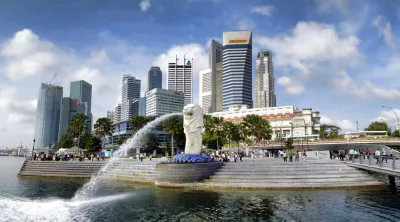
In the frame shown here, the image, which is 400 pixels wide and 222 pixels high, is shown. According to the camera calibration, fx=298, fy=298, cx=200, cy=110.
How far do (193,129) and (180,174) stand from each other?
7.44 meters

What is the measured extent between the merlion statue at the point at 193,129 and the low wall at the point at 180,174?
472 cm

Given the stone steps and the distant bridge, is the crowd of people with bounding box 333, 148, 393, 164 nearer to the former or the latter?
the stone steps

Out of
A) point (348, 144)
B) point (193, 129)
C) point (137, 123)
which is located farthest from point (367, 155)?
point (348, 144)

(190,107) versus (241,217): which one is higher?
(190,107)

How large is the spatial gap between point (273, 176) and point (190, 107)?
13.6 metres

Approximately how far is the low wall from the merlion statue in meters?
4.72

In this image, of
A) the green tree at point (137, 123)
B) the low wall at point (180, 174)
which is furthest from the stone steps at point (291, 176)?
the green tree at point (137, 123)

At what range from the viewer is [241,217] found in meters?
19.5

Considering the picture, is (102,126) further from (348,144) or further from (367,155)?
(348,144)

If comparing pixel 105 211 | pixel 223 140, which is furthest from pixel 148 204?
pixel 223 140

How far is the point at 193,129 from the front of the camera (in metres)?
38.7

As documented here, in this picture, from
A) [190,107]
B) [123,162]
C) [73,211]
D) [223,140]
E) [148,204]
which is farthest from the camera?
[223,140]

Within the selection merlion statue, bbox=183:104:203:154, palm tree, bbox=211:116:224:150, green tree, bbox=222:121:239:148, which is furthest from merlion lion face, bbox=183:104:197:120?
green tree, bbox=222:121:239:148

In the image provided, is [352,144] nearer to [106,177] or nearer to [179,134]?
[179,134]
